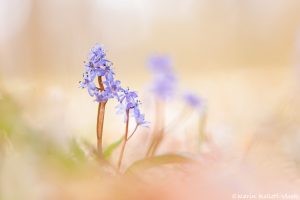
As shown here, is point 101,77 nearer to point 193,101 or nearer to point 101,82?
point 101,82

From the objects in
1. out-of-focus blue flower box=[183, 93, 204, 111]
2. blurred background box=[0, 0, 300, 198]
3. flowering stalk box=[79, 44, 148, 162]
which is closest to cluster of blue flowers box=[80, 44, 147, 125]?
flowering stalk box=[79, 44, 148, 162]

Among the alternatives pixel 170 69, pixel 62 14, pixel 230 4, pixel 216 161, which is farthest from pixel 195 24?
pixel 216 161

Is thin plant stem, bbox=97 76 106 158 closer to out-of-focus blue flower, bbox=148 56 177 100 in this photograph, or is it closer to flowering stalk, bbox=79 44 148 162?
flowering stalk, bbox=79 44 148 162

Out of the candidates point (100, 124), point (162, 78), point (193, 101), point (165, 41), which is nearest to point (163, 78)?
point (162, 78)

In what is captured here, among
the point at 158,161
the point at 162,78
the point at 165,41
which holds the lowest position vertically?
the point at 158,161

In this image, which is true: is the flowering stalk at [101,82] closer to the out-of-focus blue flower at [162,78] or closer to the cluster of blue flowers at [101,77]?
the cluster of blue flowers at [101,77]

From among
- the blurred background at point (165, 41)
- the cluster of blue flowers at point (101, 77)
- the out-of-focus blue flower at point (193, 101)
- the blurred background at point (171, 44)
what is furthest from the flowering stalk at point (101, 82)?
the blurred background at point (165, 41)

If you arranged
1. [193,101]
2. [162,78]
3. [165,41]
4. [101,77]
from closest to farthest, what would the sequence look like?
[101,77], [162,78], [193,101], [165,41]
